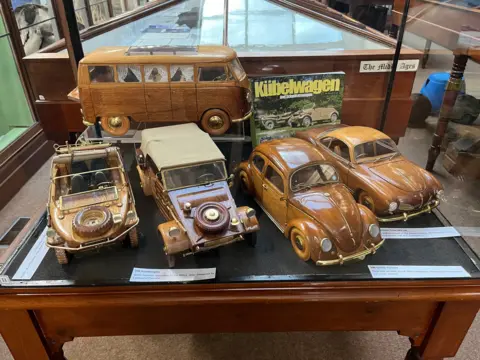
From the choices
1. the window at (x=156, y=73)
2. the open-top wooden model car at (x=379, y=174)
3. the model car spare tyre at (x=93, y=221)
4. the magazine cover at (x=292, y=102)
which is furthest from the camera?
the magazine cover at (x=292, y=102)

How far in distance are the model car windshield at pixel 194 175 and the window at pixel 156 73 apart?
1.37 feet

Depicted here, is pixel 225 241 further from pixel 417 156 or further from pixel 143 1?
pixel 143 1

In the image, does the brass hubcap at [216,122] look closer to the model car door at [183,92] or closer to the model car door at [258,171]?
the model car door at [183,92]

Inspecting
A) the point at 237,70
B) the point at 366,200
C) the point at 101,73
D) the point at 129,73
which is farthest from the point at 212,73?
the point at 366,200

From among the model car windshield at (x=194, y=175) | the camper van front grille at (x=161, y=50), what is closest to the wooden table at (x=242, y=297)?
the model car windshield at (x=194, y=175)

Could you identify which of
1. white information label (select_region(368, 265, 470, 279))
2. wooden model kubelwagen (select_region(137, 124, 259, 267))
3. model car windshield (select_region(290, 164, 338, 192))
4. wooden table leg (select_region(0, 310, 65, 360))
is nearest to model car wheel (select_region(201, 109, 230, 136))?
wooden model kubelwagen (select_region(137, 124, 259, 267))

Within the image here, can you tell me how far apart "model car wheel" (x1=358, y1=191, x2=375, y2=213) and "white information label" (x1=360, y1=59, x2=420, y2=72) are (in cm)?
81

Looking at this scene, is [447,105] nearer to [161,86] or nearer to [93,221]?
[161,86]

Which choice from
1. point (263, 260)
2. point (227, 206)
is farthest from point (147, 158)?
point (263, 260)

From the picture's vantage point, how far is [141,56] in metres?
1.44

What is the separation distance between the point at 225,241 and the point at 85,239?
1.35 ft

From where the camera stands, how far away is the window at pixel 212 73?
1.46 meters

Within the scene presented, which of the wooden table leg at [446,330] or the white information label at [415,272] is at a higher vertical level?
the white information label at [415,272]

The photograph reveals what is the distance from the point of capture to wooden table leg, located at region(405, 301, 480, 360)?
3.84ft
